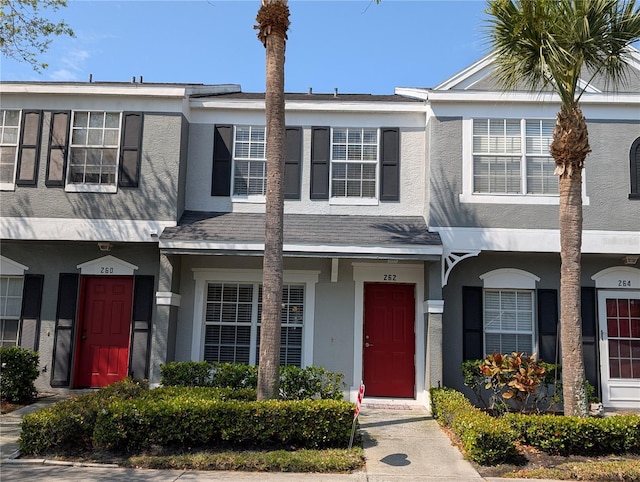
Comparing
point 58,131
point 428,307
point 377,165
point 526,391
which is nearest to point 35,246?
point 58,131

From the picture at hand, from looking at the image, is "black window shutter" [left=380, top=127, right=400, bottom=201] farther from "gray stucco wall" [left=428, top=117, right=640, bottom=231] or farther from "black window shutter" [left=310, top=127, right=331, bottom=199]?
"black window shutter" [left=310, top=127, right=331, bottom=199]

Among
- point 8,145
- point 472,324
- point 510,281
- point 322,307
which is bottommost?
point 472,324

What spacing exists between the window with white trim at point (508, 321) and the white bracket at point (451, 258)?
46.7 inches

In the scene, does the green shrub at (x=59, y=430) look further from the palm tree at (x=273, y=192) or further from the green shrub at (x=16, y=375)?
the green shrub at (x=16, y=375)

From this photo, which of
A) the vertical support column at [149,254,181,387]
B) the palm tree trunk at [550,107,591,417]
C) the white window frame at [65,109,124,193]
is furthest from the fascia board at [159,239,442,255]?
the palm tree trunk at [550,107,591,417]

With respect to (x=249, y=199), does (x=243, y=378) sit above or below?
below

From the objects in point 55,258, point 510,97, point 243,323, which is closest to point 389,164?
point 510,97

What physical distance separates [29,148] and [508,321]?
10.9 m

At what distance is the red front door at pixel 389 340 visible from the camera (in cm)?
1184

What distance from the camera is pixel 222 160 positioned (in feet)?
40.9

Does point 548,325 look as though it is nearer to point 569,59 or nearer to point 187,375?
point 569,59

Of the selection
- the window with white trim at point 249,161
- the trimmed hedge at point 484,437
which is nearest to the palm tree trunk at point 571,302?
the trimmed hedge at point 484,437

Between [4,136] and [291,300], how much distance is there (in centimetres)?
724

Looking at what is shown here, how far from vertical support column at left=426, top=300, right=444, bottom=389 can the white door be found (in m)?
3.61
